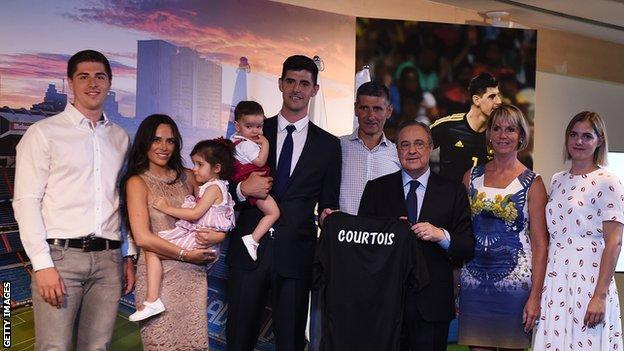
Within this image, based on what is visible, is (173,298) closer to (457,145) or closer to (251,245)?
(251,245)

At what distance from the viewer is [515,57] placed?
19.1 feet

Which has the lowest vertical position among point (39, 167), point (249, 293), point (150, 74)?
point (249, 293)

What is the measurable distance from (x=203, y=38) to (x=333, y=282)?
1.94 metres

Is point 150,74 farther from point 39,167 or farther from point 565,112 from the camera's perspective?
point 565,112

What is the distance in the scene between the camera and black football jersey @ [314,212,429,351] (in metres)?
3.64

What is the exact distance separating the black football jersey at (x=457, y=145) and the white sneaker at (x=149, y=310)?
2650 millimetres

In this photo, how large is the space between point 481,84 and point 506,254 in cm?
218

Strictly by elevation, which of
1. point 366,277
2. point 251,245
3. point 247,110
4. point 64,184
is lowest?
point 366,277

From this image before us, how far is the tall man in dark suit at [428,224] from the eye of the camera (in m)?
3.66

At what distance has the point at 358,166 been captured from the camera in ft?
14.0

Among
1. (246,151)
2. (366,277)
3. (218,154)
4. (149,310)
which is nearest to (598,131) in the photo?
(366,277)

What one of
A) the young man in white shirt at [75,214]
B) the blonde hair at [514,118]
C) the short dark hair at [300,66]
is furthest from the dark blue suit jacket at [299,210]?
the blonde hair at [514,118]

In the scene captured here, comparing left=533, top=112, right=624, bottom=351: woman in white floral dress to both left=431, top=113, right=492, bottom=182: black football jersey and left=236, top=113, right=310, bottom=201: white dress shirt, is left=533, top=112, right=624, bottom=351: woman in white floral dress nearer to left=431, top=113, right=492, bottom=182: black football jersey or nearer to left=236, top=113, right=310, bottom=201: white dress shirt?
left=236, top=113, right=310, bottom=201: white dress shirt

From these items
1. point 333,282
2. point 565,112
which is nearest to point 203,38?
point 333,282
